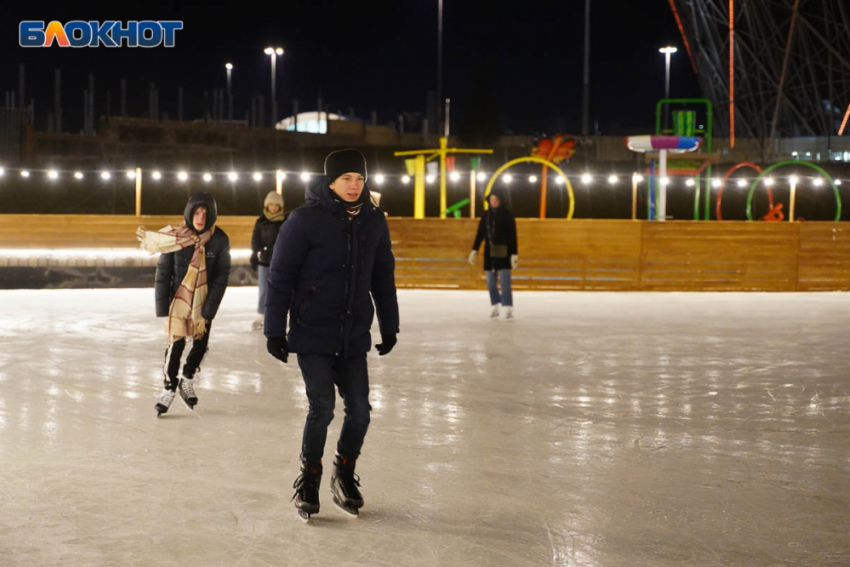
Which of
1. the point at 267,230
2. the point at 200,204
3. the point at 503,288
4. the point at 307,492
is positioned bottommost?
the point at 307,492

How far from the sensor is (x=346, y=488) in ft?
14.5

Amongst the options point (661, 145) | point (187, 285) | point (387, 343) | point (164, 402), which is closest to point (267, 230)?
point (187, 285)

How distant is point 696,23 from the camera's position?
191 feet

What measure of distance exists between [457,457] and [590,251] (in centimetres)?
1441

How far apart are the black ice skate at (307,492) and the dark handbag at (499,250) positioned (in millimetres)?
8854

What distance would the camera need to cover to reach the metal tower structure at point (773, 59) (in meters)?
50.8

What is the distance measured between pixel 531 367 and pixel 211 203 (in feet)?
11.4

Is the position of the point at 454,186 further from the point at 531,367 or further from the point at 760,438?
the point at 760,438

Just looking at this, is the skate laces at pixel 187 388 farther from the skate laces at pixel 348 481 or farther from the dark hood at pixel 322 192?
the dark hood at pixel 322 192

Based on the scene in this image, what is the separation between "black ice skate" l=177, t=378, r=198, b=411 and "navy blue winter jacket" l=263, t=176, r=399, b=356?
2.68 m

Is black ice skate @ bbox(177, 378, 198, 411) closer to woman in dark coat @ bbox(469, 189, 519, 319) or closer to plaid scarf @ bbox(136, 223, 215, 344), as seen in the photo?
plaid scarf @ bbox(136, 223, 215, 344)

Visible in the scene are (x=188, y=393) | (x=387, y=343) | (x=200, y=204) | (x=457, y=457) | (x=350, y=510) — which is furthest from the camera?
(x=188, y=393)

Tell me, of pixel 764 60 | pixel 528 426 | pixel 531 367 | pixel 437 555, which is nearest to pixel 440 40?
pixel 764 60

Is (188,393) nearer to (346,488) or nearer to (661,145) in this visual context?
(346,488)
